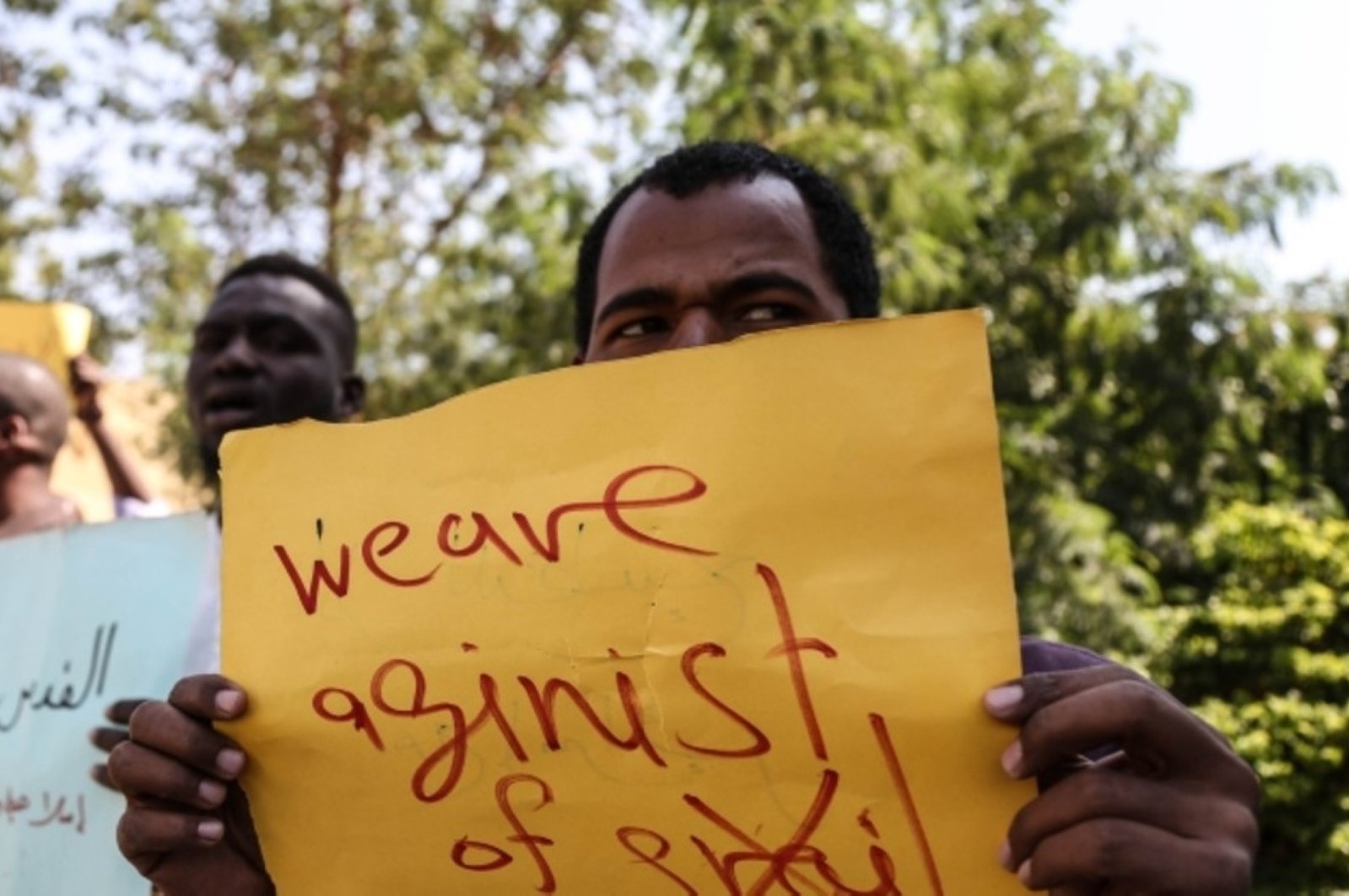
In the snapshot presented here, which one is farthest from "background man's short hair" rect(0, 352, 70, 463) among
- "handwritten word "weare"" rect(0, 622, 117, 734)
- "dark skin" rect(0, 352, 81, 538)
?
"handwritten word "weare"" rect(0, 622, 117, 734)

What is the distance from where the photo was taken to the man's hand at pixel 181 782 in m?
1.15

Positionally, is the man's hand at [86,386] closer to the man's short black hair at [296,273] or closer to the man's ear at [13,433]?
the man's ear at [13,433]

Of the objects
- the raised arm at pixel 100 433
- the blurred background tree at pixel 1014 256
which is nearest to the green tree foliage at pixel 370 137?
the blurred background tree at pixel 1014 256

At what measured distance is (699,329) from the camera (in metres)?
1.39

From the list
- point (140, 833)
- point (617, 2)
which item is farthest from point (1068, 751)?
point (617, 2)

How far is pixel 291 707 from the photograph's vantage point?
3.93 feet

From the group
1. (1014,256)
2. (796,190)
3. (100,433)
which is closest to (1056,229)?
(1014,256)

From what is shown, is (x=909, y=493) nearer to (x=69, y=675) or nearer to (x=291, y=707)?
(x=291, y=707)

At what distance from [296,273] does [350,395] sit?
0.26 metres

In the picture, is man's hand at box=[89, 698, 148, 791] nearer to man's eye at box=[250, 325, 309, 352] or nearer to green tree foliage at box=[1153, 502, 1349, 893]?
man's eye at box=[250, 325, 309, 352]

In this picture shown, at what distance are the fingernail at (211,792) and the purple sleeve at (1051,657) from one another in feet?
2.35

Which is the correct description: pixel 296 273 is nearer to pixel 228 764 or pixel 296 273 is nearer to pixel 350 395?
pixel 350 395

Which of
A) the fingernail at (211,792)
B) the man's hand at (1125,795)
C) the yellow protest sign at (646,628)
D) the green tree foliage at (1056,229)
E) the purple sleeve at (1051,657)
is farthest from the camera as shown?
the green tree foliage at (1056,229)

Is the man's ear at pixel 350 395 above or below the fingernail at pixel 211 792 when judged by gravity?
above
